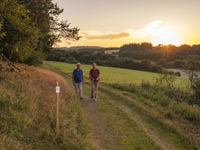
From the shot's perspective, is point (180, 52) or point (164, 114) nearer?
point (164, 114)

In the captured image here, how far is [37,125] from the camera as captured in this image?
14.0 feet

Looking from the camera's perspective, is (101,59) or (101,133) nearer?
(101,133)

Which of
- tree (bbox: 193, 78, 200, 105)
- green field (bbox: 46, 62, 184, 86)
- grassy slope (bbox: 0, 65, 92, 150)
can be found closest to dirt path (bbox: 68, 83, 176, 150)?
grassy slope (bbox: 0, 65, 92, 150)

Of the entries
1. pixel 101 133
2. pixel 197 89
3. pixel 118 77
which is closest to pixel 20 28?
pixel 101 133

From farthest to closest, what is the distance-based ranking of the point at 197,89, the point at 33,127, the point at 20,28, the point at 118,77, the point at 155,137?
the point at 118,77 < the point at 197,89 < the point at 20,28 < the point at 155,137 < the point at 33,127

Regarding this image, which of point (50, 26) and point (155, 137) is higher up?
point (50, 26)

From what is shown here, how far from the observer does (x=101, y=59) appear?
9312 cm

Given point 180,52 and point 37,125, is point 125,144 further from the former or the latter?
point 180,52

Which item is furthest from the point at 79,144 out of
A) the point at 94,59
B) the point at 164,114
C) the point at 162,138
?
the point at 94,59

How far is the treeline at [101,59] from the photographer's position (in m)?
78.1

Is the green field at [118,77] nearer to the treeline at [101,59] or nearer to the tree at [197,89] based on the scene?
the tree at [197,89]

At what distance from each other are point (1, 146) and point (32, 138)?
0.94 m

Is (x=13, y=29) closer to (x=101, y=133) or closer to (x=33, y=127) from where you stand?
(x=33, y=127)

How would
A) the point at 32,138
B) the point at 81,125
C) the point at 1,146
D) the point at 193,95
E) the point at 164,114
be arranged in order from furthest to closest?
the point at 193,95 < the point at 164,114 < the point at 81,125 < the point at 32,138 < the point at 1,146
